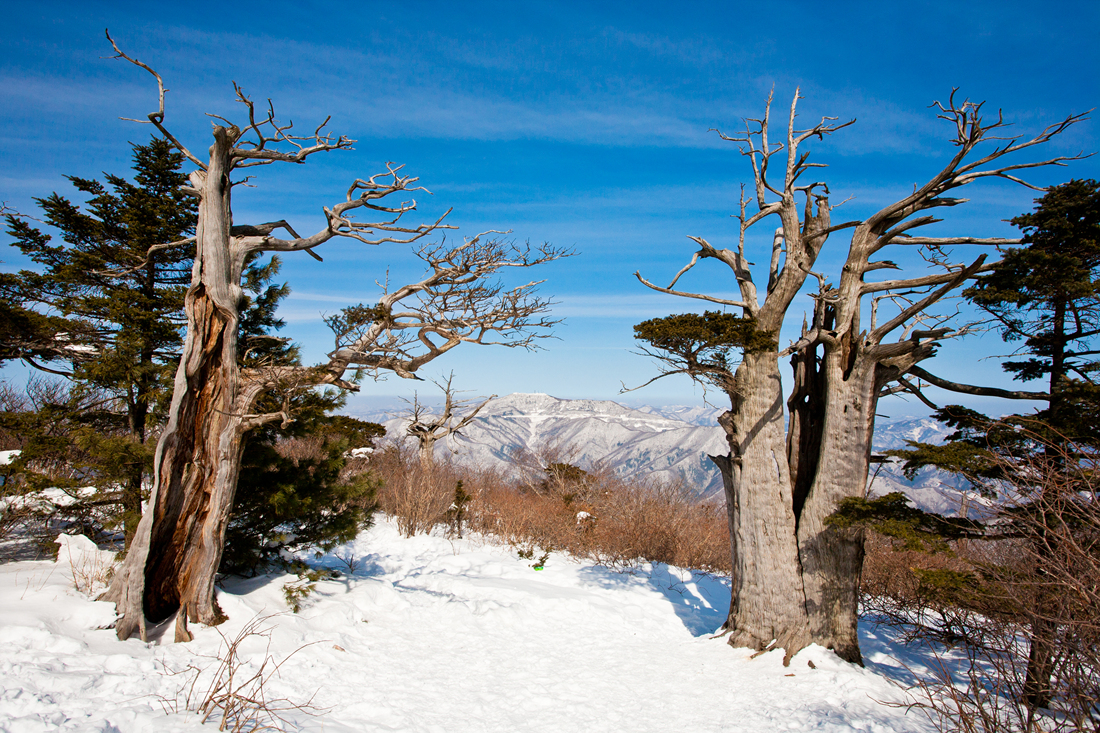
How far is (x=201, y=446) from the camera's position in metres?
5.79

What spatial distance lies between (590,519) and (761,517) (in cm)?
693

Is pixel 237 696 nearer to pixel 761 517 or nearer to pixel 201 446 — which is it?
pixel 201 446

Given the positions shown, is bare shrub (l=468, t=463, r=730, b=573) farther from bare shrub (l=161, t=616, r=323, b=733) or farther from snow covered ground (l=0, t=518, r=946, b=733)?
bare shrub (l=161, t=616, r=323, b=733)

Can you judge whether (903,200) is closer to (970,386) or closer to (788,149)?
(788,149)

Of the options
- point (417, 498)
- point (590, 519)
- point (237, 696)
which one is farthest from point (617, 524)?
point (237, 696)

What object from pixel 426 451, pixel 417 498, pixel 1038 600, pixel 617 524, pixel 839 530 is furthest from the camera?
pixel 426 451

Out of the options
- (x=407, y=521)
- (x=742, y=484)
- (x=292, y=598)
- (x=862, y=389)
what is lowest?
(x=407, y=521)

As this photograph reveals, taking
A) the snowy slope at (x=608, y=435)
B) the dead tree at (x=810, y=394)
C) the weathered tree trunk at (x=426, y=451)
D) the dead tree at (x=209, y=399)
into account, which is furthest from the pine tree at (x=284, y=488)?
the snowy slope at (x=608, y=435)

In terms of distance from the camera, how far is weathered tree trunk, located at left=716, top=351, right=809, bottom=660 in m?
6.74

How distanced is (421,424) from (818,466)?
13.2 meters

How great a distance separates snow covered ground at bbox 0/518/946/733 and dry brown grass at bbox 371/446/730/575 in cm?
323

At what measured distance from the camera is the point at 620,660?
265 inches

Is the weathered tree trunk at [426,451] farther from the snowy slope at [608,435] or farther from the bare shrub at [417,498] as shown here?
the snowy slope at [608,435]

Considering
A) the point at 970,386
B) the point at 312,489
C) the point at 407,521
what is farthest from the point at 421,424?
the point at 970,386
